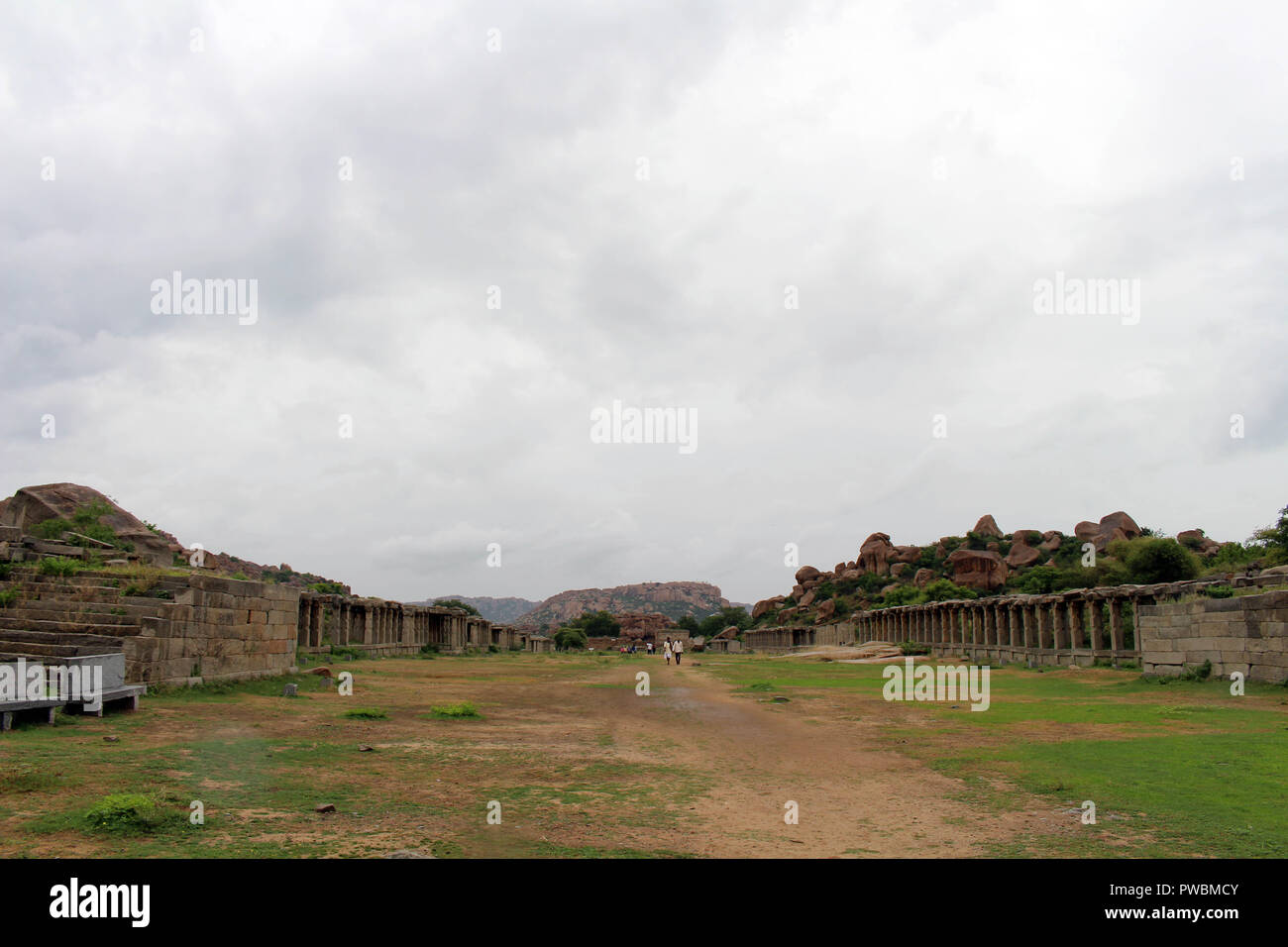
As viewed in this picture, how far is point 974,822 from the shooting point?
8.55 metres

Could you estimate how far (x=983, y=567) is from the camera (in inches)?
3814

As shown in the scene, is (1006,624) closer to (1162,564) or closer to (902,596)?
(1162,564)

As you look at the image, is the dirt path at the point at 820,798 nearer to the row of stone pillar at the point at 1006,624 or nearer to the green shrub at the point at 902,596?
the row of stone pillar at the point at 1006,624

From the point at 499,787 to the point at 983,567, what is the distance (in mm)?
98035

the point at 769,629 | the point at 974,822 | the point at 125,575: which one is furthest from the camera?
the point at 769,629

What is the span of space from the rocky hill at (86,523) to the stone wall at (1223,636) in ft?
107

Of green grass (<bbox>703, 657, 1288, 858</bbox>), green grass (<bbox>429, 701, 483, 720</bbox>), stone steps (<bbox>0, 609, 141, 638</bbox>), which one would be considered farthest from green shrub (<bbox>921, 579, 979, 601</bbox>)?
stone steps (<bbox>0, 609, 141, 638</bbox>)

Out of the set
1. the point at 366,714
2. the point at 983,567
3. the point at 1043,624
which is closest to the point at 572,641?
the point at 983,567

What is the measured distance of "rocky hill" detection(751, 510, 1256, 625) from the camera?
63.9 m
